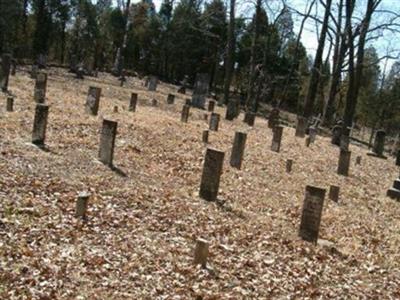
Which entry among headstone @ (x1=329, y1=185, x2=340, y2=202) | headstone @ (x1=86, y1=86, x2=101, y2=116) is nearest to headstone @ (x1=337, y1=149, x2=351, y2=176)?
headstone @ (x1=329, y1=185, x2=340, y2=202)

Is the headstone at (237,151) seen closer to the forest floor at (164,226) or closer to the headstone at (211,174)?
the forest floor at (164,226)

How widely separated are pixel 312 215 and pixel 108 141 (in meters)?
4.45

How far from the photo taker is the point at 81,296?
5.98 metres

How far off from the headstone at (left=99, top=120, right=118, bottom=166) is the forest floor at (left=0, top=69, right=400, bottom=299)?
9.0 inches

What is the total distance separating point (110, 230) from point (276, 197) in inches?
199

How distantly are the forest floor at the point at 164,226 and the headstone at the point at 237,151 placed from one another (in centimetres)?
29

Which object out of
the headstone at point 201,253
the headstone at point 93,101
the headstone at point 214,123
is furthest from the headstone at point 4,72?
the headstone at point 201,253

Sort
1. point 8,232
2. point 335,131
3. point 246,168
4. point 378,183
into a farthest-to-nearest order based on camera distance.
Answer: point 335,131 < point 378,183 < point 246,168 < point 8,232

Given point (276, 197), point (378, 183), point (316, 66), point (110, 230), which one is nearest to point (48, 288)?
point (110, 230)

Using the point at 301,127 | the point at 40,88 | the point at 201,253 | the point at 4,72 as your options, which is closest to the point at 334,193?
the point at 201,253

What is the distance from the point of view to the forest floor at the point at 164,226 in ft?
21.7

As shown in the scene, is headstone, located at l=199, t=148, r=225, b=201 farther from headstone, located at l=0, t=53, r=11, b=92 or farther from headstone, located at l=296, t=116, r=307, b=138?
headstone, located at l=296, t=116, r=307, b=138

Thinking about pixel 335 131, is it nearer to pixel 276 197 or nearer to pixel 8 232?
pixel 276 197

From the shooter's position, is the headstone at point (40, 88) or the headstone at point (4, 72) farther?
the headstone at point (4, 72)
